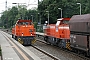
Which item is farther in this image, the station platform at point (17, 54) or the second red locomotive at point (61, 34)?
the second red locomotive at point (61, 34)

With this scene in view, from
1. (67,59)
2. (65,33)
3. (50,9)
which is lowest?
(67,59)

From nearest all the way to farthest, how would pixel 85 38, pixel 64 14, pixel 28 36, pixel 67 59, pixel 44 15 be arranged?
pixel 85 38 < pixel 67 59 < pixel 28 36 < pixel 64 14 < pixel 44 15

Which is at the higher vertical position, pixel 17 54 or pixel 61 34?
pixel 61 34

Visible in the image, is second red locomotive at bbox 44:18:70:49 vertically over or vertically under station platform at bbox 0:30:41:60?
over

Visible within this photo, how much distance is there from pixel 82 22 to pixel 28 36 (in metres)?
14.7

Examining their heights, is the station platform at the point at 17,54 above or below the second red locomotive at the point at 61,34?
below

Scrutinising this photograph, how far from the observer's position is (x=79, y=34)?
19.3m

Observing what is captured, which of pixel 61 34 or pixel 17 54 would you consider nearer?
pixel 17 54

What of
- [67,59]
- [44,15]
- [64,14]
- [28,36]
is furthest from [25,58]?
[44,15]

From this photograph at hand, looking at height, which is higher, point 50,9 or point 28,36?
point 50,9

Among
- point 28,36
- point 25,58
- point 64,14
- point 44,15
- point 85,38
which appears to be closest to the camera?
point 25,58

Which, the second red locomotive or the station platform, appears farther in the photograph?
the second red locomotive

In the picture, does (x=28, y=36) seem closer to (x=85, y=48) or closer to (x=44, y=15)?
(x=85, y=48)

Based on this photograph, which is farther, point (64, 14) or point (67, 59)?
point (64, 14)
